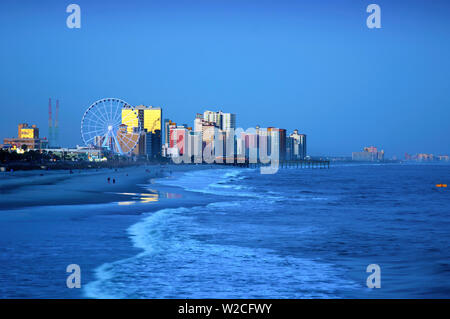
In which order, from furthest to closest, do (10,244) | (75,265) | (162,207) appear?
(162,207) < (10,244) < (75,265)

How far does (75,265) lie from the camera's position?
13141 mm

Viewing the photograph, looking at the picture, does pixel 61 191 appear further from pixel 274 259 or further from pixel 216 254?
pixel 274 259

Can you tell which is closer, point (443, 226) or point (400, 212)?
point (443, 226)

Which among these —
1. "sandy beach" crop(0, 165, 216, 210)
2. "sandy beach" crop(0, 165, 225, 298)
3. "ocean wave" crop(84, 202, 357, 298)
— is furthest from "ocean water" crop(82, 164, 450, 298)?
"sandy beach" crop(0, 165, 216, 210)

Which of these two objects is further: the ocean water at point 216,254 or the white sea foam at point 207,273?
the ocean water at point 216,254

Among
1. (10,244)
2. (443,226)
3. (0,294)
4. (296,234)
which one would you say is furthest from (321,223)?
(0,294)

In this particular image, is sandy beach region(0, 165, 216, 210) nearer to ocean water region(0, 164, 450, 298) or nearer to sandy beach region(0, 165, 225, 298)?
sandy beach region(0, 165, 225, 298)

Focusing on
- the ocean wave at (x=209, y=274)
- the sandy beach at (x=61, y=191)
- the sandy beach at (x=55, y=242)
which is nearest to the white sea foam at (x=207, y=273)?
the ocean wave at (x=209, y=274)

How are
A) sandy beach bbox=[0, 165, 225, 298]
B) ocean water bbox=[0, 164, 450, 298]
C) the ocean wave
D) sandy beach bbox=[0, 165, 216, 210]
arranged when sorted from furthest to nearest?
sandy beach bbox=[0, 165, 216, 210] < ocean water bbox=[0, 164, 450, 298] < sandy beach bbox=[0, 165, 225, 298] < the ocean wave

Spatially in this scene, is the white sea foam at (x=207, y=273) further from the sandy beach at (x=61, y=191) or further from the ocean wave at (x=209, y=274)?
the sandy beach at (x=61, y=191)

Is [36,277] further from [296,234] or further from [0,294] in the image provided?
[296,234]

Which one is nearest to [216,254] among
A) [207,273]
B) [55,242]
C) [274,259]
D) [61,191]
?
[274,259]

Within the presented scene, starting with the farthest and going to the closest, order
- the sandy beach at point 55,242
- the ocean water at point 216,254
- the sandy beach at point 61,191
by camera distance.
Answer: the sandy beach at point 61,191 → the ocean water at point 216,254 → the sandy beach at point 55,242
